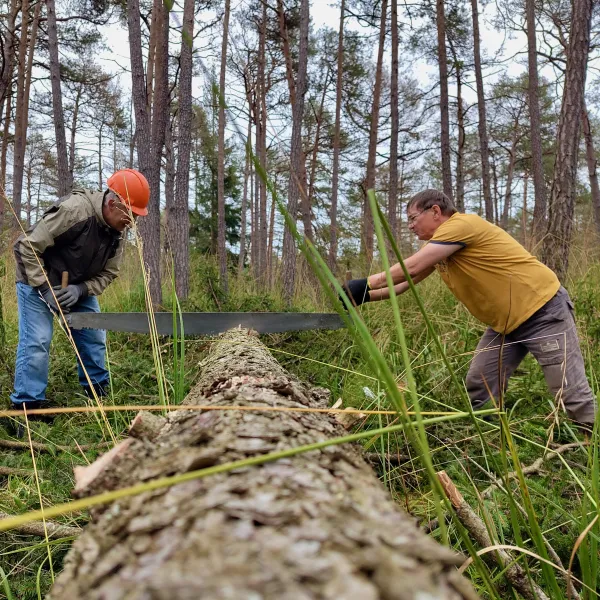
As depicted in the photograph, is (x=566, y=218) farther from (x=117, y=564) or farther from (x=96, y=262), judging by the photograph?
(x=117, y=564)

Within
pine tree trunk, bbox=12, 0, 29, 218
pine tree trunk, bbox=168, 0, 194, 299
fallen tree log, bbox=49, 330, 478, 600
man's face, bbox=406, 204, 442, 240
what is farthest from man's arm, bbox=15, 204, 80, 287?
pine tree trunk, bbox=12, 0, 29, 218

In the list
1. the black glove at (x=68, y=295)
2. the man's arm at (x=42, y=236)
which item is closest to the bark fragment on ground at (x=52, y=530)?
the black glove at (x=68, y=295)

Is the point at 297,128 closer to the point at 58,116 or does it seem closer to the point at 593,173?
the point at 58,116

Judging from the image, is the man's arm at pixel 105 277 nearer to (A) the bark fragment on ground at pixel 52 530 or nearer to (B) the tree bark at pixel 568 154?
(A) the bark fragment on ground at pixel 52 530

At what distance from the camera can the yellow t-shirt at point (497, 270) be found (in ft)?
10.1

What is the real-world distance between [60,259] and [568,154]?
614 centimetres

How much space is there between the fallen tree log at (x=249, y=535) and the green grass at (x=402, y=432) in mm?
196

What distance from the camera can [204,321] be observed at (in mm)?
3090

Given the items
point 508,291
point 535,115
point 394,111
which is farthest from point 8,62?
point 535,115

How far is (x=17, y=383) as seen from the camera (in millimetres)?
3406

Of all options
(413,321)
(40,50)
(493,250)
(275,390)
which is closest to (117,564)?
(275,390)

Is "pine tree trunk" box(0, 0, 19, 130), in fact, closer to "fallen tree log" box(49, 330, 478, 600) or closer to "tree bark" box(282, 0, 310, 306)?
"tree bark" box(282, 0, 310, 306)

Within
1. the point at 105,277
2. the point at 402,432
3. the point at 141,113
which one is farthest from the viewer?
the point at 141,113

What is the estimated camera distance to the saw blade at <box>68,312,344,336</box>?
2979 mm
